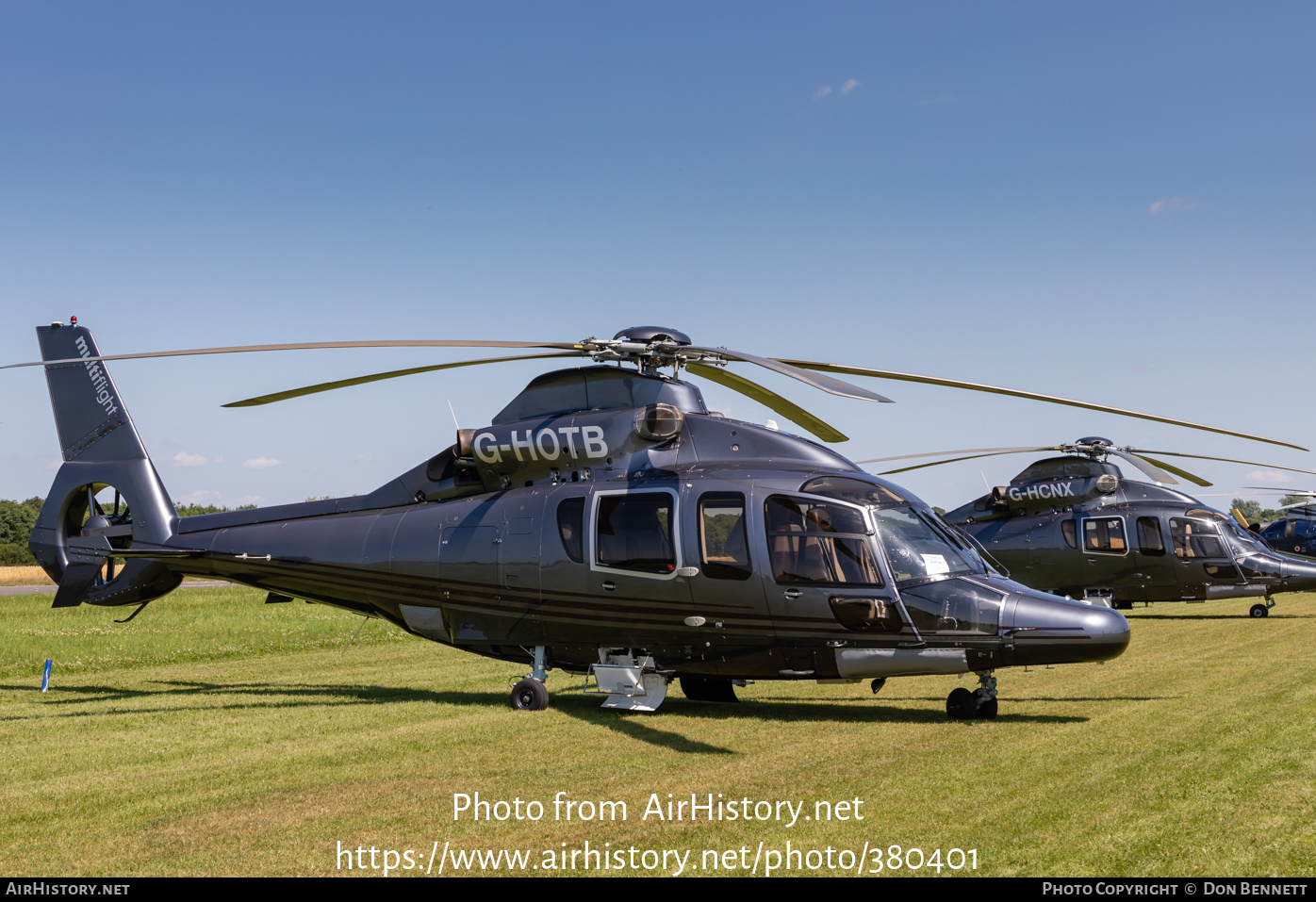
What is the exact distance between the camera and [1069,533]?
2603 cm

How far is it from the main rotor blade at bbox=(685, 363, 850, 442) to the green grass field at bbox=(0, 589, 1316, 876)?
3531mm

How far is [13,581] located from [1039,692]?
2318 inches

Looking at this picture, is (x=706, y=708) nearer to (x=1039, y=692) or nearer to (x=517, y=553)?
(x=517, y=553)

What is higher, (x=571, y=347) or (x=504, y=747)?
(x=571, y=347)

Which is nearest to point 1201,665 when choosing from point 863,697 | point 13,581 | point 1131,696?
point 1131,696

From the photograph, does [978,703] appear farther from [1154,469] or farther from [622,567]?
[1154,469]

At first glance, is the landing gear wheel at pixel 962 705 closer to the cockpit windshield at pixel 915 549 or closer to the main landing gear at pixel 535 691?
the cockpit windshield at pixel 915 549

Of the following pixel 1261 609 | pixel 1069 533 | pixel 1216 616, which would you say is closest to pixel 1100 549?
pixel 1069 533

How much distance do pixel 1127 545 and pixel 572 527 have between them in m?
17.9

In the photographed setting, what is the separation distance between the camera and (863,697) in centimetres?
1411

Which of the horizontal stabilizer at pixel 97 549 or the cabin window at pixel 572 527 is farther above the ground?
the horizontal stabilizer at pixel 97 549

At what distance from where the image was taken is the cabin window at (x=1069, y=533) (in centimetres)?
2594

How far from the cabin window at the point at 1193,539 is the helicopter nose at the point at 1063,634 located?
1628 centimetres

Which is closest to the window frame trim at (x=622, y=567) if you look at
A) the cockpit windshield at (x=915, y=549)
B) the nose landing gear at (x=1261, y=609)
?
the cockpit windshield at (x=915, y=549)
